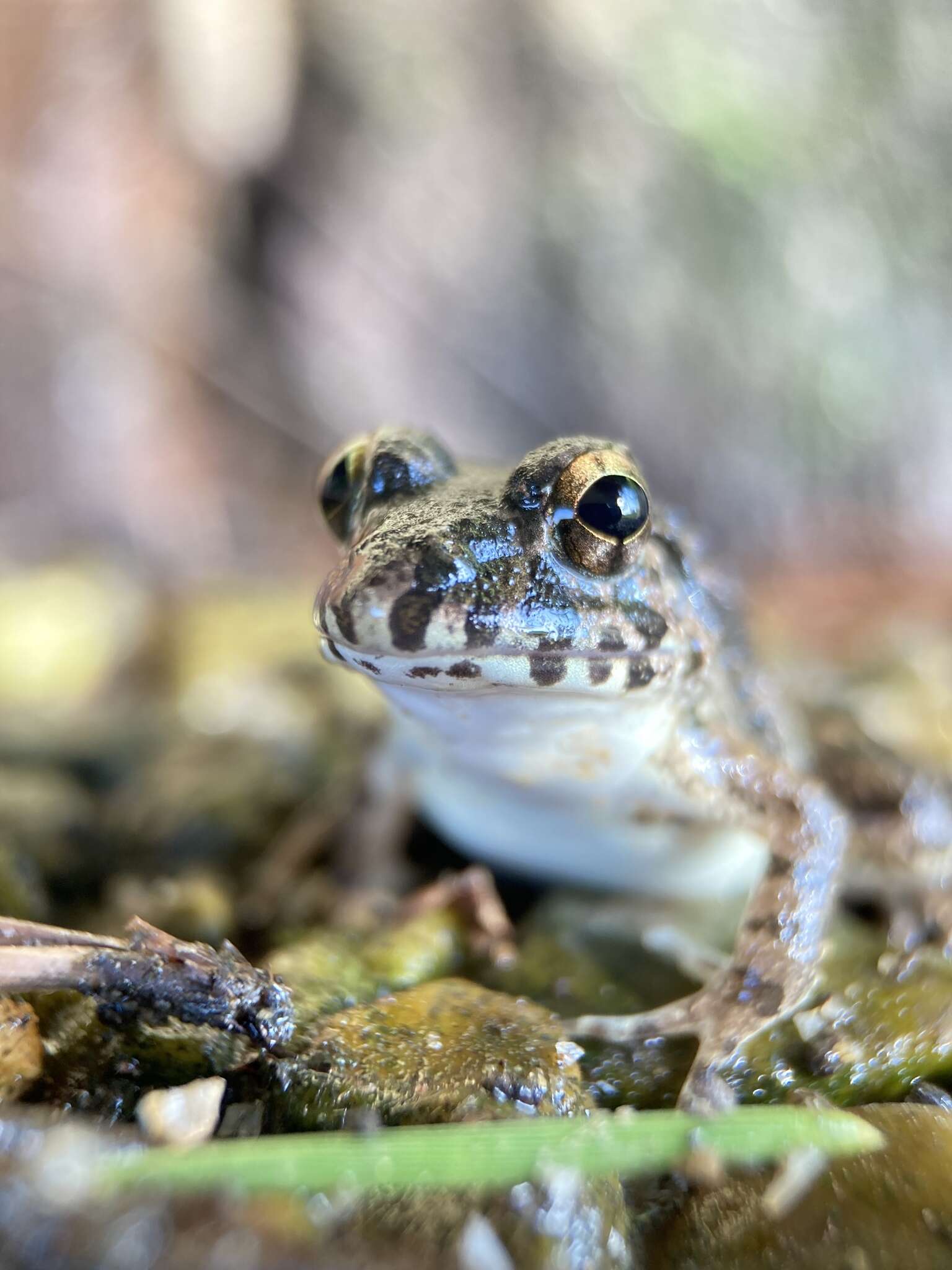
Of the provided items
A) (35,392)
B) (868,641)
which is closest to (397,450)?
(868,641)

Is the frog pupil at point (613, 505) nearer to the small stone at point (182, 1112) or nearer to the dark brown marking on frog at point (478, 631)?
the dark brown marking on frog at point (478, 631)

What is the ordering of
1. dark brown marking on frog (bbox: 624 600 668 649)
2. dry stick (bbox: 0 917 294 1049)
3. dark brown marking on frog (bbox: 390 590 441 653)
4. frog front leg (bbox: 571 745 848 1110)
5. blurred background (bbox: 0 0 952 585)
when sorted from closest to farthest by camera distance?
1. dry stick (bbox: 0 917 294 1049)
2. dark brown marking on frog (bbox: 390 590 441 653)
3. frog front leg (bbox: 571 745 848 1110)
4. dark brown marking on frog (bbox: 624 600 668 649)
5. blurred background (bbox: 0 0 952 585)

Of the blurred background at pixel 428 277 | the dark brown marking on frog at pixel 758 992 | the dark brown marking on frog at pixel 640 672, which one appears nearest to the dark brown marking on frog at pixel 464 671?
the dark brown marking on frog at pixel 640 672

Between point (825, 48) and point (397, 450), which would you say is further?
point (825, 48)

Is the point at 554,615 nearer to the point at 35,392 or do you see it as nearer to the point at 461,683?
the point at 461,683

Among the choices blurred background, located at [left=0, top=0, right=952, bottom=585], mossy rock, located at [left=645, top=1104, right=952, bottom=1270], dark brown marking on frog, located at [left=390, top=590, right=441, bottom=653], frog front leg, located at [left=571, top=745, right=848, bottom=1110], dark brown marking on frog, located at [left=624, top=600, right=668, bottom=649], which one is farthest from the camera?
blurred background, located at [left=0, top=0, right=952, bottom=585]

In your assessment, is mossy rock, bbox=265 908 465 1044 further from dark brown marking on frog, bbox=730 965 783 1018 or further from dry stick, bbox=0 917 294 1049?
dark brown marking on frog, bbox=730 965 783 1018

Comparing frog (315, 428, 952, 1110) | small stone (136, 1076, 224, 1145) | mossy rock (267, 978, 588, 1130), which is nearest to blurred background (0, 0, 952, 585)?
frog (315, 428, 952, 1110)
